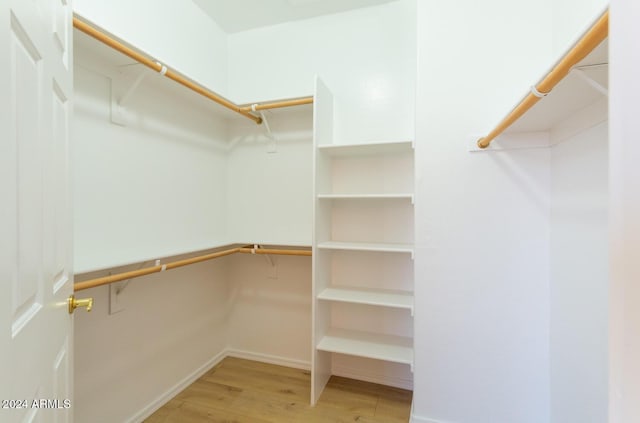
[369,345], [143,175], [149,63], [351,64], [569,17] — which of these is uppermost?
[351,64]

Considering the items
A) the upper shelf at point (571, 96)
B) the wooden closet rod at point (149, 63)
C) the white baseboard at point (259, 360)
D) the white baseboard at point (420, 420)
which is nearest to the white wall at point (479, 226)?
the white baseboard at point (420, 420)

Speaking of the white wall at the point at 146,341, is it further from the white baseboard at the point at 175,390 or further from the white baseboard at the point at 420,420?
the white baseboard at the point at 420,420

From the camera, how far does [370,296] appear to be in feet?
6.33

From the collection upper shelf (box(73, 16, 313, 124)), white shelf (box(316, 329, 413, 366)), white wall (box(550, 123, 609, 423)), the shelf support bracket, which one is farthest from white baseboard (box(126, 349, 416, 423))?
upper shelf (box(73, 16, 313, 124))

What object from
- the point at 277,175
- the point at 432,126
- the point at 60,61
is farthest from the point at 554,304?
the point at 60,61

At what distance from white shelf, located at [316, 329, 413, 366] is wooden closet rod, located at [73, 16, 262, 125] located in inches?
71.7

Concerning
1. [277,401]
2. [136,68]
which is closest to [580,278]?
[277,401]

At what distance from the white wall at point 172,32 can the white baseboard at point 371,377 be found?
242 centimetres

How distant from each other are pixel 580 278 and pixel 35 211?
187 centimetres

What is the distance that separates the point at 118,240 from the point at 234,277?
1.11 m

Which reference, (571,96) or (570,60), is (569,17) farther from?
(570,60)

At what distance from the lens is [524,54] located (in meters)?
1.49

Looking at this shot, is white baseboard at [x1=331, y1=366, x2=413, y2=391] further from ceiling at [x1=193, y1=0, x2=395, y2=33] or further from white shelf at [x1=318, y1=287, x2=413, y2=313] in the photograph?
ceiling at [x1=193, y1=0, x2=395, y2=33]

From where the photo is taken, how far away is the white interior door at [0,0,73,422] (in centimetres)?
50
